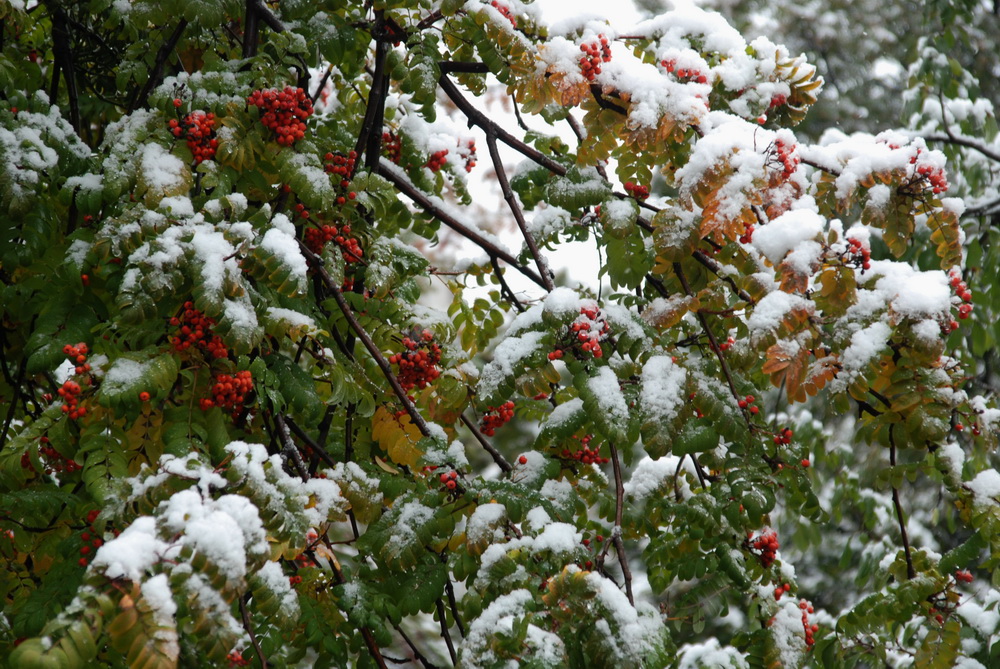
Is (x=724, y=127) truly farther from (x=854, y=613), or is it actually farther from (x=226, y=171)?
(x=854, y=613)

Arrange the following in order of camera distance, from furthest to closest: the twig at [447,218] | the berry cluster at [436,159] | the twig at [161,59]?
the berry cluster at [436,159] → the twig at [447,218] → the twig at [161,59]

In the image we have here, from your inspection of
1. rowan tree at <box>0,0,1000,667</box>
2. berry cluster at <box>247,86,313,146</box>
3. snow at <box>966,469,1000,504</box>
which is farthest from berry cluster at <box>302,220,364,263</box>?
snow at <box>966,469,1000,504</box>

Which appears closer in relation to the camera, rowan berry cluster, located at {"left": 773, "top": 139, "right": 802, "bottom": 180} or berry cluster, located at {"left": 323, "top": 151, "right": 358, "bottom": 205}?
rowan berry cluster, located at {"left": 773, "top": 139, "right": 802, "bottom": 180}

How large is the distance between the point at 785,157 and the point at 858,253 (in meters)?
0.29

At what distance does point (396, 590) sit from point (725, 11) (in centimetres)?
698

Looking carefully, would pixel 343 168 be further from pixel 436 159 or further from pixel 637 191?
pixel 637 191

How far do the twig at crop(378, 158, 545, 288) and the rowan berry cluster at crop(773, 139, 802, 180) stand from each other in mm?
957

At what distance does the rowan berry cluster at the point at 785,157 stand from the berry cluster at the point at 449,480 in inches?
44.0

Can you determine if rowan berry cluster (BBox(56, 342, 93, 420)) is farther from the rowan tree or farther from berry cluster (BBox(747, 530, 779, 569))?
berry cluster (BBox(747, 530, 779, 569))

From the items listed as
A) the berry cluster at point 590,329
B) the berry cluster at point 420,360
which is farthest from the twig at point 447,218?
the berry cluster at point 590,329

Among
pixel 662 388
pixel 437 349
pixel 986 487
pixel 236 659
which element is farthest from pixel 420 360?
pixel 986 487

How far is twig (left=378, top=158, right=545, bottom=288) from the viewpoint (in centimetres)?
296

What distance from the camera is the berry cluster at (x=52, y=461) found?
7.45ft

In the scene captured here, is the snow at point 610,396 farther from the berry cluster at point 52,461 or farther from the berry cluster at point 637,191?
the berry cluster at point 52,461
